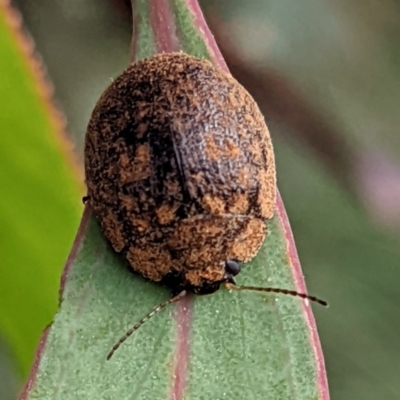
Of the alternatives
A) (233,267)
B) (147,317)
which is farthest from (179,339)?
(233,267)

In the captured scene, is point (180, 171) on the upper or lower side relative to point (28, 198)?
upper

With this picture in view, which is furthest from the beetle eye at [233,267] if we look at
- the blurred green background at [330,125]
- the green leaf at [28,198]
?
the blurred green background at [330,125]

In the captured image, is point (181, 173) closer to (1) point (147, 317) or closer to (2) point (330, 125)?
(1) point (147, 317)

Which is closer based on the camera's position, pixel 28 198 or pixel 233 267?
pixel 233 267

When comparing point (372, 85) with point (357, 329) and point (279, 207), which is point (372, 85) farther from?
point (279, 207)

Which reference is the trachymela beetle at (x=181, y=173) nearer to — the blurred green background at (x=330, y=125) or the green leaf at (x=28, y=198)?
the green leaf at (x=28, y=198)

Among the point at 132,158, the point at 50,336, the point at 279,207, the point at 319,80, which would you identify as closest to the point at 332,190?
the point at 319,80

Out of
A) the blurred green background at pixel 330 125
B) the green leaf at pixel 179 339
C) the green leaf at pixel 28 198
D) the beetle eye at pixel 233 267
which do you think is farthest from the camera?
the blurred green background at pixel 330 125
